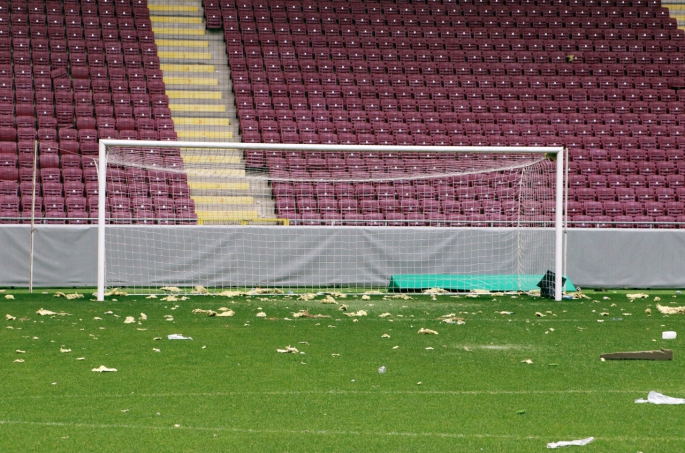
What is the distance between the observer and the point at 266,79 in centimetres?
2197

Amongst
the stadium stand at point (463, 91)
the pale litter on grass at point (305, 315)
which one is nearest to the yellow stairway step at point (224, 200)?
the stadium stand at point (463, 91)

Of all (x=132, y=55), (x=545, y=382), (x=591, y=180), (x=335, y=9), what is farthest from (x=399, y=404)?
(x=335, y=9)

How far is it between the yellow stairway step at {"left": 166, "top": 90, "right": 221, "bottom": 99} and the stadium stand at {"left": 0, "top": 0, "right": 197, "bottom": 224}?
74cm

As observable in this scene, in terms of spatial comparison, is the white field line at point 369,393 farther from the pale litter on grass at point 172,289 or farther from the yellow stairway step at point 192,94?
the yellow stairway step at point 192,94

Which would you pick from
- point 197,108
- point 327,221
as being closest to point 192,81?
point 197,108

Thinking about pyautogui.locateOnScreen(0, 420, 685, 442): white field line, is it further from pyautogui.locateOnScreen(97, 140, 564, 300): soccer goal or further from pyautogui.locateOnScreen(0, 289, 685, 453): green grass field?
pyautogui.locateOnScreen(97, 140, 564, 300): soccer goal

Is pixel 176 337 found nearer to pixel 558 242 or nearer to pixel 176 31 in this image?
pixel 558 242

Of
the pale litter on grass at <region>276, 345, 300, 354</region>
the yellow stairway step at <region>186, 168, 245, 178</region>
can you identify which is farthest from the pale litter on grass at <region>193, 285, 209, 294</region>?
the pale litter on grass at <region>276, 345, 300, 354</region>

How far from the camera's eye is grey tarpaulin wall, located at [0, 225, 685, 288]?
1492cm

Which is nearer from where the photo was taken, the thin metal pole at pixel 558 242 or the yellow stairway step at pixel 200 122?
the thin metal pole at pixel 558 242

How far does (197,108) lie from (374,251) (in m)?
8.07

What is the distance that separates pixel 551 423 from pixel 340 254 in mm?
10953

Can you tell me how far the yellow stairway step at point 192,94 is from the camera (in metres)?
22.1

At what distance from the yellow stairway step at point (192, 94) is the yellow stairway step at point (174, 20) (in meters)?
2.95
